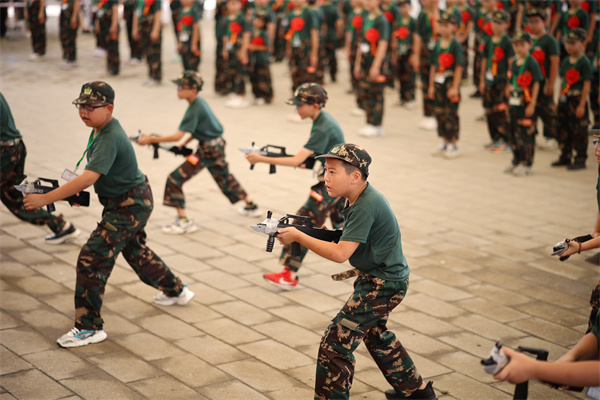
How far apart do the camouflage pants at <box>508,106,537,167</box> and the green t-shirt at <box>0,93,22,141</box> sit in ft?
23.0

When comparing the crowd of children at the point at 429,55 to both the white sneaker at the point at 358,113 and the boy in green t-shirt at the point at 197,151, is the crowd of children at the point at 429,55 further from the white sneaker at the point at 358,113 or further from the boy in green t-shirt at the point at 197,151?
the boy in green t-shirt at the point at 197,151

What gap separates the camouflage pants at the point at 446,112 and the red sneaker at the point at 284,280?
582cm

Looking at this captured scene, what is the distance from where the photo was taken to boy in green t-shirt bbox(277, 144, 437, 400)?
169 inches

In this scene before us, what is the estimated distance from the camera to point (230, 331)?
5.93 meters

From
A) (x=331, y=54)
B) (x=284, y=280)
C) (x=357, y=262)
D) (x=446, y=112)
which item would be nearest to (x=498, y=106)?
(x=446, y=112)

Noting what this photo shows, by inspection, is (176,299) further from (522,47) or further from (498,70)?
(498,70)

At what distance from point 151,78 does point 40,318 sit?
12.0 m

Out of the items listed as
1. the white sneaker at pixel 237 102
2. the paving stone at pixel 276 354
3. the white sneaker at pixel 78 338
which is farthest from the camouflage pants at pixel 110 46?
the paving stone at pixel 276 354

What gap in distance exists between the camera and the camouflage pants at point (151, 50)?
666 inches

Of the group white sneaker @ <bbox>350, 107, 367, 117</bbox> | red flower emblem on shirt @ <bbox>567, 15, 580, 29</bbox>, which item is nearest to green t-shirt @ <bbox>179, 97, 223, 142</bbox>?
white sneaker @ <bbox>350, 107, 367, 117</bbox>

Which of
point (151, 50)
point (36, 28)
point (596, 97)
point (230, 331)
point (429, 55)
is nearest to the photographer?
point (230, 331)

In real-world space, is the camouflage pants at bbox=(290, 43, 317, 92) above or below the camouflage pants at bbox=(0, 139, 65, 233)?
above

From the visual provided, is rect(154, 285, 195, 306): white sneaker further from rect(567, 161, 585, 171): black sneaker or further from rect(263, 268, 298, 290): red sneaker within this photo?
rect(567, 161, 585, 171): black sneaker

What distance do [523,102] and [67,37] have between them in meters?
12.1
